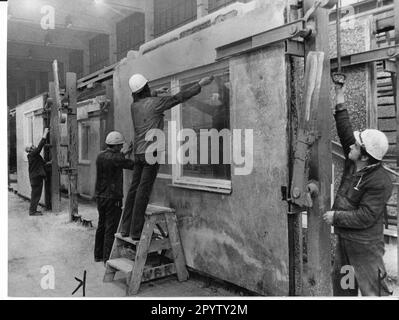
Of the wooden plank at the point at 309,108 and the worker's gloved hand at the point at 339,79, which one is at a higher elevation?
the worker's gloved hand at the point at 339,79

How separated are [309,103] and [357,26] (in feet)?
7.74

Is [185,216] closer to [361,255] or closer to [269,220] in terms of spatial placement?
[269,220]

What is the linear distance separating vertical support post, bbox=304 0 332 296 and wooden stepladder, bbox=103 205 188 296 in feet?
6.61

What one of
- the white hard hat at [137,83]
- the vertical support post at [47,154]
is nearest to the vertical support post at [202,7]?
the vertical support post at [47,154]

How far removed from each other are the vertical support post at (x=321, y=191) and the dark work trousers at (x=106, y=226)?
10.9ft

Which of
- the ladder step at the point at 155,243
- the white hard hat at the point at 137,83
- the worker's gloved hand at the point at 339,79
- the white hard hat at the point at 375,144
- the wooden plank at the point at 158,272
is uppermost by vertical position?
the white hard hat at the point at 137,83

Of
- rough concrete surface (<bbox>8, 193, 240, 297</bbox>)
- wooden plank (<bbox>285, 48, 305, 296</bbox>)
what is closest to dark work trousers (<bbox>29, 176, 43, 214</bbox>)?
rough concrete surface (<bbox>8, 193, 240, 297</bbox>)

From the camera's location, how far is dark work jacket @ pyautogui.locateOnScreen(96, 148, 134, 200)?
17.9 feet

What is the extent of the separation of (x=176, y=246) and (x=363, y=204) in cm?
246

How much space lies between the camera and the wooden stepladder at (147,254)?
433 centimetres

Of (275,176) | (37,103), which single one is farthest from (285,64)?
(37,103)

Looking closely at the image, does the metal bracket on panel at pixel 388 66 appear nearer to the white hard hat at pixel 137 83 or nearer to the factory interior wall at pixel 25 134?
the white hard hat at pixel 137 83

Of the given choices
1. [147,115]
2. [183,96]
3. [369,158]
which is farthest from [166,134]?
[369,158]

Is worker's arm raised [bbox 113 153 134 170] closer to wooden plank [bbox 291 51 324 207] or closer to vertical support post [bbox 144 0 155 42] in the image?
wooden plank [bbox 291 51 324 207]
